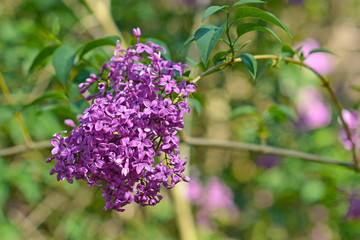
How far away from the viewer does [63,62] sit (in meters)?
0.98

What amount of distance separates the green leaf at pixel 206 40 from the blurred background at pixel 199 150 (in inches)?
24.9

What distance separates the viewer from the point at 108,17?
7.16ft

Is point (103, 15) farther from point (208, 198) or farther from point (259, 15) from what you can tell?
point (259, 15)

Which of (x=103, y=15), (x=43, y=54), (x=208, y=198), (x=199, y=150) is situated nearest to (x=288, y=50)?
(x=43, y=54)

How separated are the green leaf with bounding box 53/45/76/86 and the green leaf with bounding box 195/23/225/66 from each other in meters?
0.34

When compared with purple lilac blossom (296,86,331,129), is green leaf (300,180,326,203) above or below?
above

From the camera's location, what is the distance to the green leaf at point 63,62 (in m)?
0.96

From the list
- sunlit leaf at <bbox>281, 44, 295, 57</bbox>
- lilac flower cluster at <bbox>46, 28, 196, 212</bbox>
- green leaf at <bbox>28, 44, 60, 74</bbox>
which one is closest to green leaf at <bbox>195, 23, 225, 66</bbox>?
lilac flower cluster at <bbox>46, 28, 196, 212</bbox>

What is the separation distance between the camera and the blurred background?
2.00 meters

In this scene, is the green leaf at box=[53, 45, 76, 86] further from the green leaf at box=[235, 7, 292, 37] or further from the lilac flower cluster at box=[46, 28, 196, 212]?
the green leaf at box=[235, 7, 292, 37]

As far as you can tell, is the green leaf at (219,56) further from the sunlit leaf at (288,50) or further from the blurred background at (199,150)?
the blurred background at (199,150)

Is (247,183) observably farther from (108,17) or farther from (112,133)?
(112,133)

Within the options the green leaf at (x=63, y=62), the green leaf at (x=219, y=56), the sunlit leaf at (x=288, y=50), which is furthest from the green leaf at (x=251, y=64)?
the green leaf at (x=63, y=62)

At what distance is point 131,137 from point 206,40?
210mm
